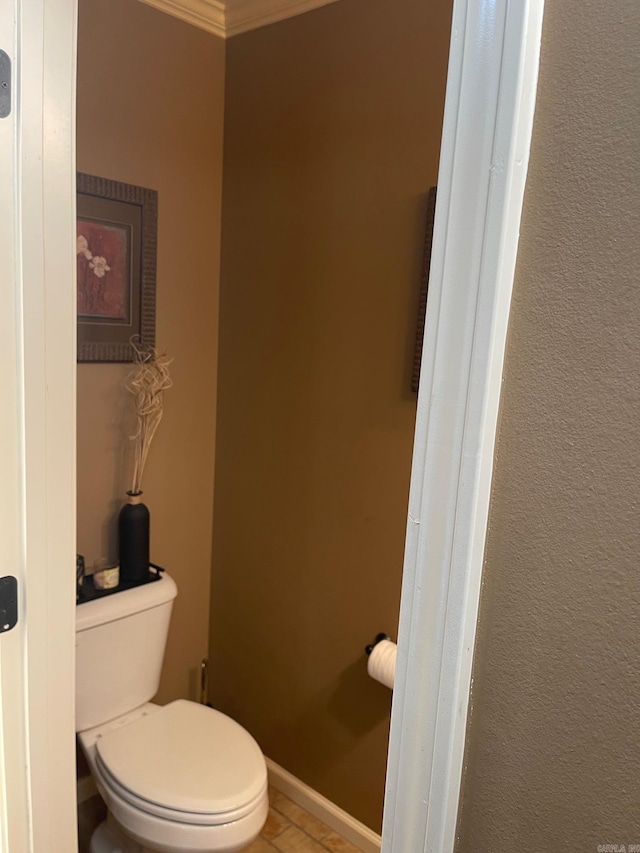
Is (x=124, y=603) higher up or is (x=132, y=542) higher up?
(x=132, y=542)

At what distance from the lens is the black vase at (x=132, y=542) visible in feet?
6.31

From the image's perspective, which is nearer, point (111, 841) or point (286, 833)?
point (111, 841)

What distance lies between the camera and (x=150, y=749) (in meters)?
1.71

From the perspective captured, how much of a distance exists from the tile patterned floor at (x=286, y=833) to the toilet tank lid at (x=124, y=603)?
0.71m

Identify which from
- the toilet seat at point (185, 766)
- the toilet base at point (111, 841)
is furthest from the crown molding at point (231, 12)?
the toilet base at point (111, 841)

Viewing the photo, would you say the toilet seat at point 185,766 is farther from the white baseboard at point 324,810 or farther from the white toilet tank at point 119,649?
the white baseboard at point 324,810

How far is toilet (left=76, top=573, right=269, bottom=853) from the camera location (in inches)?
60.7

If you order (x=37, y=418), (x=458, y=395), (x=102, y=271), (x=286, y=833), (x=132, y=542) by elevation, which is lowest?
(x=286, y=833)

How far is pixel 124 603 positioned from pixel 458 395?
1.53 m

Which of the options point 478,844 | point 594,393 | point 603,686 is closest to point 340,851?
point 478,844

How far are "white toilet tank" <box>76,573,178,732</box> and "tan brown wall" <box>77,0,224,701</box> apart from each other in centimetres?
23

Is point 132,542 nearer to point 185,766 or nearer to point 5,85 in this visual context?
point 185,766

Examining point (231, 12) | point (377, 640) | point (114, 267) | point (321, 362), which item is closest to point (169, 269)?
point (114, 267)

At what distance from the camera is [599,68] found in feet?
1.52
